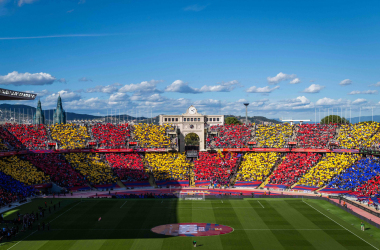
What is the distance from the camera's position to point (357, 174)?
62531 millimetres

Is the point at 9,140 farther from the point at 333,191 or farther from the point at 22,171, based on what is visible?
the point at 333,191

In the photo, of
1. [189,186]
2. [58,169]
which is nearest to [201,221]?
[189,186]

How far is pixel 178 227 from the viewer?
4384cm

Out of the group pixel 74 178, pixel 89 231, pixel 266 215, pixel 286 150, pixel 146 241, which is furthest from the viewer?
pixel 286 150

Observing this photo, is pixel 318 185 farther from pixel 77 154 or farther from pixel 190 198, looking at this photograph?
pixel 77 154

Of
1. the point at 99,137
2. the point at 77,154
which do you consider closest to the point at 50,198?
the point at 77,154

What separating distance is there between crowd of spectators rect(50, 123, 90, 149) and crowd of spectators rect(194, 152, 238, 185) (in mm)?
A: 25507

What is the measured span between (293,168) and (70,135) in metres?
47.9

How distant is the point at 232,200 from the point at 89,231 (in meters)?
24.9

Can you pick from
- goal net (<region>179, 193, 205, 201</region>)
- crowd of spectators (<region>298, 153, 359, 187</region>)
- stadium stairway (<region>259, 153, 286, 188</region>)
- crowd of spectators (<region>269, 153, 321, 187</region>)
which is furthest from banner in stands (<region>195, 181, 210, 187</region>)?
crowd of spectators (<region>298, 153, 359, 187</region>)

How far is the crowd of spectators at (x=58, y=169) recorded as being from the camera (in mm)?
69312

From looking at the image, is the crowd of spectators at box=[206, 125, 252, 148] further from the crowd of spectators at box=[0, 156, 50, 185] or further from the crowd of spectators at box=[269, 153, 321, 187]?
the crowd of spectators at box=[0, 156, 50, 185]

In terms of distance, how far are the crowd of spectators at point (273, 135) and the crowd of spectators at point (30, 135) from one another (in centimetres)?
4644

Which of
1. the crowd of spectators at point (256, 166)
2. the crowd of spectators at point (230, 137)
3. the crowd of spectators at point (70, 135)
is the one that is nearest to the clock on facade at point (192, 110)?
the crowd of spectators at point (230, 137)
